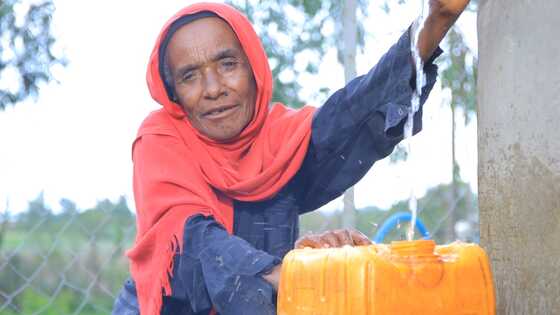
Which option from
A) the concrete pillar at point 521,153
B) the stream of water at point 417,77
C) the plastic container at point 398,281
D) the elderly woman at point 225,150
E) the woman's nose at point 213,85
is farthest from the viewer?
the woman's nose at point 213,85

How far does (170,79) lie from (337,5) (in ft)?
5.83

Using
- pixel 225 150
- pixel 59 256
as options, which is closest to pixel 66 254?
pixel 59 256

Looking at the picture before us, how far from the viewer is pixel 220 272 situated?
8.20ft

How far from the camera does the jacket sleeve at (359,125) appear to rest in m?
2.59

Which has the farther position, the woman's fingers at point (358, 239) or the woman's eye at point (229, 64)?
the woman's eye at point (229, 64)

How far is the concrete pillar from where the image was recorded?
8.33ft

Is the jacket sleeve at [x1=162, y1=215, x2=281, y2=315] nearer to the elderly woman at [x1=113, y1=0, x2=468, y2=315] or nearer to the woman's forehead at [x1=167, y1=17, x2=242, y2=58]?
the elderly woman at [x1=113, y1=0, x2=468, y2=315]

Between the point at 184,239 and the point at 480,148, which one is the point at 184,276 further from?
the point at 480,148

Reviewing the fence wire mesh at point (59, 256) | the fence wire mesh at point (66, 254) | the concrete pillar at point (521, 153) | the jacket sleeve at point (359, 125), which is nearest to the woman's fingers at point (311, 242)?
the jacket sleeve at point (359, 125)

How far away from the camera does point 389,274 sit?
192 cm

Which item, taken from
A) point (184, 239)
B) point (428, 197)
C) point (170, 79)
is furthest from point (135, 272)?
point (428, 197)

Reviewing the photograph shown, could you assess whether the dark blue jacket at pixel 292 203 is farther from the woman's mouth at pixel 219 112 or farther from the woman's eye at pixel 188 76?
the woman's eye at pixel 188 76

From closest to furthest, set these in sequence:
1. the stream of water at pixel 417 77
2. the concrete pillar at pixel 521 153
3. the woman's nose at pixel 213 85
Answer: the stream of water at pixel 417 77, the concrete pillar at pixel 521 153, the woman's nose at pixel 213 85

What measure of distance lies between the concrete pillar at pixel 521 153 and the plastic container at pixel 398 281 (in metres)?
0.56
